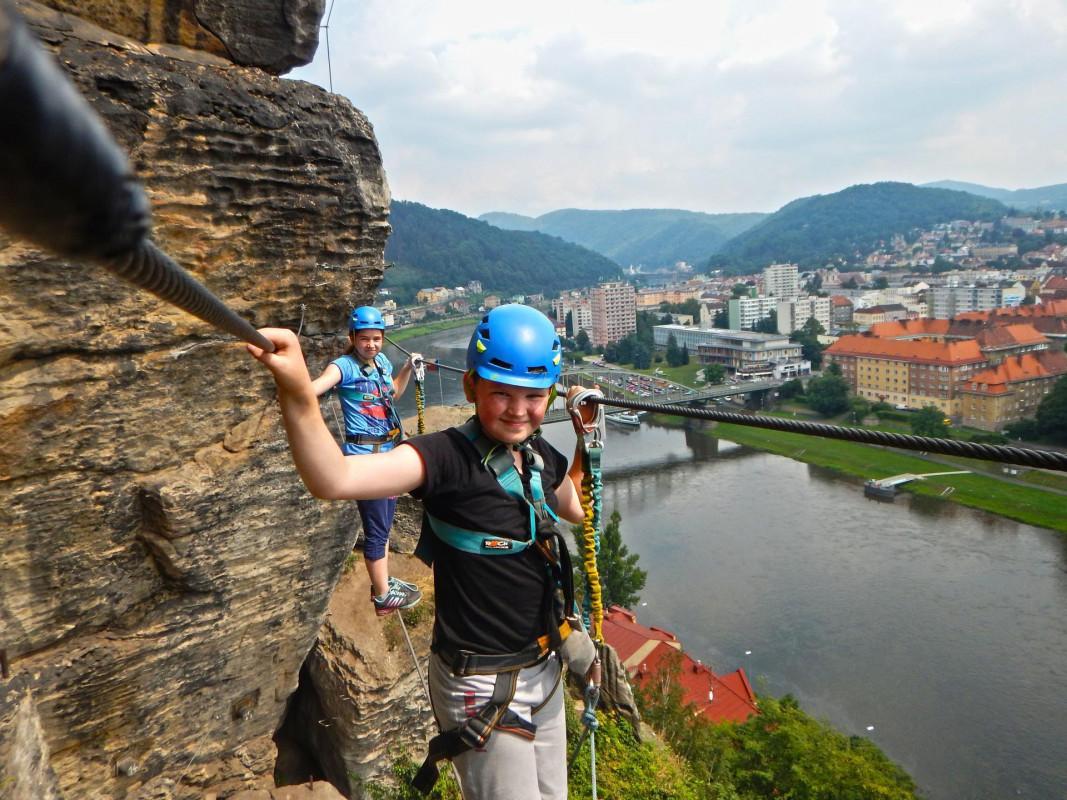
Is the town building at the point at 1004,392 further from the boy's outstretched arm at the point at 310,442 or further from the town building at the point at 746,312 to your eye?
the boy's outstretched arm at the point at 310,442

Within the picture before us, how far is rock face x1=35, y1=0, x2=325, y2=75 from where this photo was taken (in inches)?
154

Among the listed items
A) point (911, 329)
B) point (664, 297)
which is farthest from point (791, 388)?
point (664, 297)

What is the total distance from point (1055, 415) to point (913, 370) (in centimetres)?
982

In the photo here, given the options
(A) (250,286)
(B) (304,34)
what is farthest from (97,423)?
(B) (304,34)

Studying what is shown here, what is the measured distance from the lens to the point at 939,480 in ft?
99.7

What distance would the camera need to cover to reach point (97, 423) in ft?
12.8

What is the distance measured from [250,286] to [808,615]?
19.6 m

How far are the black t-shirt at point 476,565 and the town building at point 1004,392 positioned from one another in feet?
143

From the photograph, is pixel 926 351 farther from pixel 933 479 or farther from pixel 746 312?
pixel 746 312

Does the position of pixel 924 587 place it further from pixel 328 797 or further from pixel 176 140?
pixel 176 140

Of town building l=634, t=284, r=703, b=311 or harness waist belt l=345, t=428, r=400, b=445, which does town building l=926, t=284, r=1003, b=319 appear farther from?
harness waist belt l=345, t=428, r=400, b=445

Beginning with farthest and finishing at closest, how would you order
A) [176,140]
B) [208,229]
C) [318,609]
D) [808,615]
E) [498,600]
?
Result: [808,615] < [318,609] < [208,229] < [176,140] < [498,600]

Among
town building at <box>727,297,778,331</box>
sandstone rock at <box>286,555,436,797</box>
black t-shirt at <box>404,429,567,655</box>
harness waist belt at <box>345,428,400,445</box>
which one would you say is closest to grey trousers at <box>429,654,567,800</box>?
Result: black t-shirt at <box>404,429,567,655</box>

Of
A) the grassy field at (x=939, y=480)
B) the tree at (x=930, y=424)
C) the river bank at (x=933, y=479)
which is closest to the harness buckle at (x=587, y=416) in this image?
the grassy field at (x=939, y=480)
